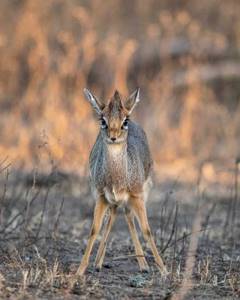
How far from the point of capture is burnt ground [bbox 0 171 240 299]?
5.93 metres

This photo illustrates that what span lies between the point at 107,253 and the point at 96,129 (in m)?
5.39

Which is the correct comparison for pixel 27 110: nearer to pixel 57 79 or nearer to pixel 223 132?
pixel 57 79

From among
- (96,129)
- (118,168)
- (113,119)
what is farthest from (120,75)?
(113,119)

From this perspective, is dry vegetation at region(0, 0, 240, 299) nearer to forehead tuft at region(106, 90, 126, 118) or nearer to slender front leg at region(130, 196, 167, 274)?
slender front leg at region(130, 196, 167, 274)

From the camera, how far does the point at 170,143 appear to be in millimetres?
Result: 13648

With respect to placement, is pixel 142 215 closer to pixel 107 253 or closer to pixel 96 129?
pixel 107 253

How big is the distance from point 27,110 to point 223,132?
3.40m

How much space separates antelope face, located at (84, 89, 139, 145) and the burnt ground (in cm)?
74

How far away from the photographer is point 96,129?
13133 millimetres

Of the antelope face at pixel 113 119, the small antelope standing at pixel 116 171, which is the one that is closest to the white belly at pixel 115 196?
the small antelope standing at pixel 116 171

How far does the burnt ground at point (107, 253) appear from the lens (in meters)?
5.93

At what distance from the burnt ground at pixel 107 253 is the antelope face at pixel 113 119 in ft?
2.42

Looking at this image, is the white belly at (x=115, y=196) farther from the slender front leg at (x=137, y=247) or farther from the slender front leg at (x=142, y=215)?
the slender front leg at (x=137, y=247)

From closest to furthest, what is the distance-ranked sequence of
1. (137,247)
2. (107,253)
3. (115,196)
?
(115,196), (137,247), (107,253)
